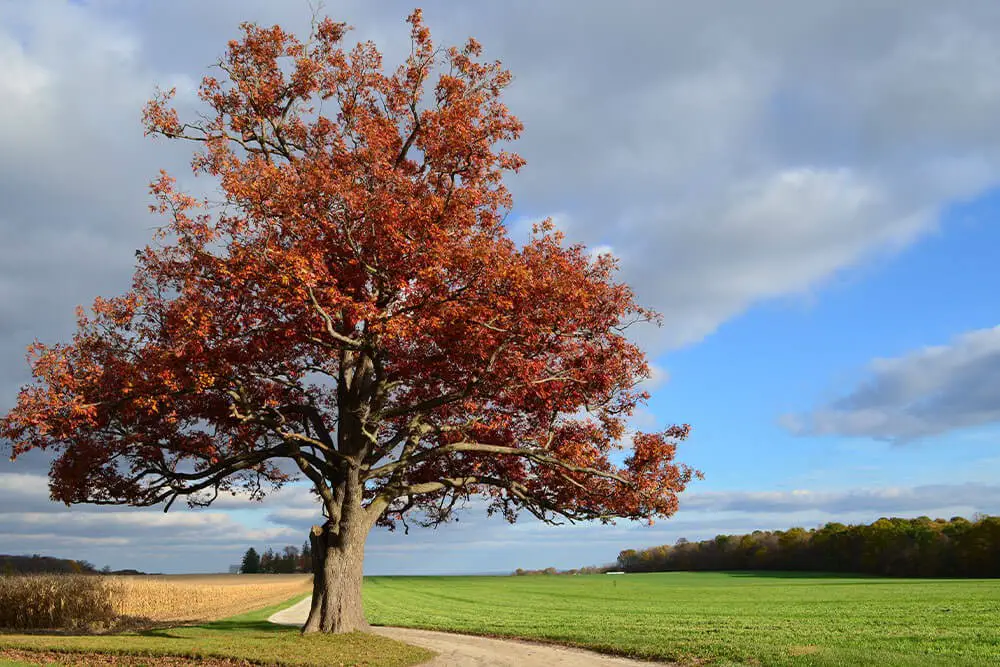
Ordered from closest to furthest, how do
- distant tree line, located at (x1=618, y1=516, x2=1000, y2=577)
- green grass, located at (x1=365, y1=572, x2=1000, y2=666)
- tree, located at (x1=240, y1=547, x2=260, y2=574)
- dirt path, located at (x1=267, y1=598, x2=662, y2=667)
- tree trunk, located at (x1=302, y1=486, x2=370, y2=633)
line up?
1. dirt path, located at (x1=267, y1=598, x2=662, y2=667)
2. green grass, located at (x1=365, y1=572, x2=1000, y2=666)
3. tree trunk, located at (x1=302, y1=486, x2=370, y2=633)
4. distant tree line, located at (x1=618, y1=516, x2=1000, y2=577)
5. tree, located at (x1=240, y1=547, x2=260, y2=574)

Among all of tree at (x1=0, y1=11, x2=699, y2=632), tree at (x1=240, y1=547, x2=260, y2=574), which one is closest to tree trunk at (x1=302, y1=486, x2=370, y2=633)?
tree at (x1=0, y1=11, x2=699, y2=632)

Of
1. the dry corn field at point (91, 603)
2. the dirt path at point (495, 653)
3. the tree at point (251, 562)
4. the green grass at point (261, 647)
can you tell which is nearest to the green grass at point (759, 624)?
the dirt path at point (495, 653)

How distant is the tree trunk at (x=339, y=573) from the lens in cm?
2159

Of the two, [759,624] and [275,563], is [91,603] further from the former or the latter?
[275,563]

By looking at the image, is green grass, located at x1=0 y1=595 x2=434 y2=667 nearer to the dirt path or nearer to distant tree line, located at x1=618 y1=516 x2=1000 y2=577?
the dirt path

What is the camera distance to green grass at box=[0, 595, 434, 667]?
59.7ft

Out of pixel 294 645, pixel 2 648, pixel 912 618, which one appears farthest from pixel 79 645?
pixel 912 618

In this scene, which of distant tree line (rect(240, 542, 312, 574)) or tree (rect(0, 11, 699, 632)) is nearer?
tree (rect(0, 11, 699, 632))

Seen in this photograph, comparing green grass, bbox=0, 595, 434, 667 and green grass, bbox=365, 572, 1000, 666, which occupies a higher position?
green grass, bbox=0, 595, 434, 667

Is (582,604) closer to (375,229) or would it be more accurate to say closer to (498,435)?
(498,435)

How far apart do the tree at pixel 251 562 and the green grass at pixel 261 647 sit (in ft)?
284

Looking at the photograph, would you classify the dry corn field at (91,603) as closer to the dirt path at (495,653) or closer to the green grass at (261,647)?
the green grass at (261,647)

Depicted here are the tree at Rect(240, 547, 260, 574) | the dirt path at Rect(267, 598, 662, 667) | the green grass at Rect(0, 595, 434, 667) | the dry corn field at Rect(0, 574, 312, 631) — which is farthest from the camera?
the tree at Rect(240, 547, 260, 574)

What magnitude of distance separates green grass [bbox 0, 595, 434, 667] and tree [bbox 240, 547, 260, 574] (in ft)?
284
